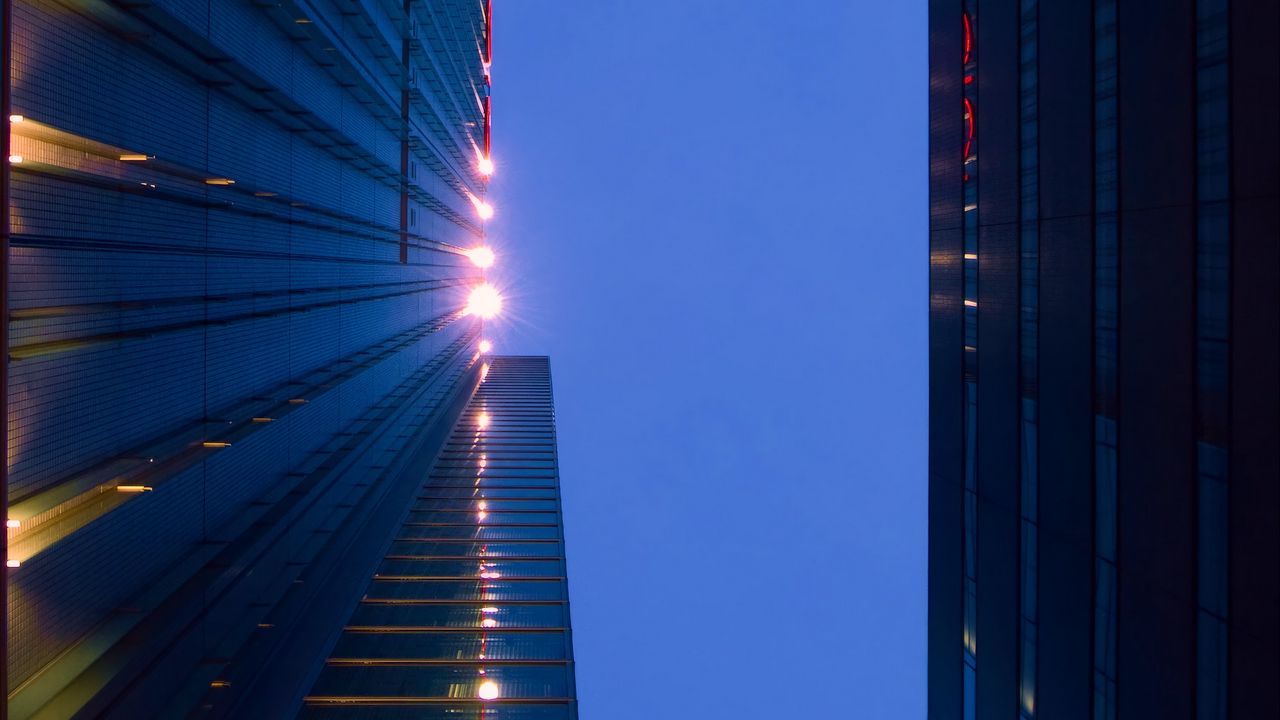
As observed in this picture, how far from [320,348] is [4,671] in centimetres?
1276

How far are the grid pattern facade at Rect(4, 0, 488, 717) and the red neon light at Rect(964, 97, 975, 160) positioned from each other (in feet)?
58.4

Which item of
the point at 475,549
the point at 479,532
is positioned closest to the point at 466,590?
the point at 475,549

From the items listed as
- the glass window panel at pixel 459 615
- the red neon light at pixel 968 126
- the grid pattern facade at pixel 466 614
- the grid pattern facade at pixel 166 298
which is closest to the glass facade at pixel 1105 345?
the red neon light at pixel 968 126

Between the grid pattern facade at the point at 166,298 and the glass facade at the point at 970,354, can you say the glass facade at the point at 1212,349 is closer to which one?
the glass facade at the point at 970,354

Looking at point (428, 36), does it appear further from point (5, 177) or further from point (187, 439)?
point (5, 177)

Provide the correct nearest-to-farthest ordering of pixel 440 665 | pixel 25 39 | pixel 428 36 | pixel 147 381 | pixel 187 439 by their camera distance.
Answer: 1. pixel 25 39
2. pixel 147 381
3. pixel 187 439
4. pixel 440 665
5. pixel 428 36

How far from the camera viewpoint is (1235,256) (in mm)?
11758

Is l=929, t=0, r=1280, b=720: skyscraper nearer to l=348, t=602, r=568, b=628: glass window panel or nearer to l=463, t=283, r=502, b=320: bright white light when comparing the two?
l=348, t=602, r=568, b=628: glass window panel

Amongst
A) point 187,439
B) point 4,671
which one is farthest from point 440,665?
point 4,671

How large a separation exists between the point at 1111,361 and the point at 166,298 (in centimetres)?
1734

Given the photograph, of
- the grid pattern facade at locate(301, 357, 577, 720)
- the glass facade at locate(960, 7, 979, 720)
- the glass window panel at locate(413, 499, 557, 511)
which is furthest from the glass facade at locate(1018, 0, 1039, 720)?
the glass window panel at locate(413, 499, 557, 511)

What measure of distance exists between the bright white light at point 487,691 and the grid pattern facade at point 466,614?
0.14 feet

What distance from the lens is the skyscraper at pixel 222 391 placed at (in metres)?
8.24

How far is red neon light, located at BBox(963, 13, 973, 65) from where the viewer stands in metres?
21.8
